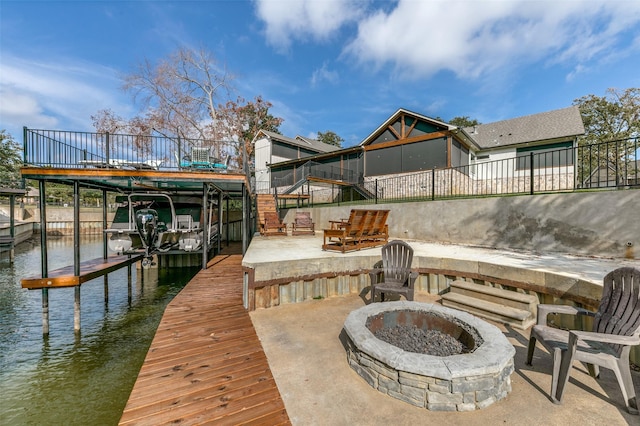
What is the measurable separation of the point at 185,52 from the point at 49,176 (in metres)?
22.3

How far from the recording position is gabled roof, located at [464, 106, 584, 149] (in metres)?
16.7

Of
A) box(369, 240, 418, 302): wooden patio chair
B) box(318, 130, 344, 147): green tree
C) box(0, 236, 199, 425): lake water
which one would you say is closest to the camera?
box(0, 236, 199, 425): lake water

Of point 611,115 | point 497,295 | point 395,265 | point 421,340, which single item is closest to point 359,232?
point 395,265

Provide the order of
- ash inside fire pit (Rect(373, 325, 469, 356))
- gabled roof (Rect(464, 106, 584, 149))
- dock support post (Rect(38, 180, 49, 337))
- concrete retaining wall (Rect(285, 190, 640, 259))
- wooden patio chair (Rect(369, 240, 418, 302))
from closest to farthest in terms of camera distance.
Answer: ash inside fire pit (Rect(373, 325, 469, 356)) → wooden patio chair (Rect(369, 240, 418, 302)) → concrete retaining wall (Rect(285, 190, 640, 259)) → dock support post (Rect(38, 180, 49, 337)) → gabled roof (Rect(464, 106, 584, 149))

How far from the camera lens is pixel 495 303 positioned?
4.41 meters

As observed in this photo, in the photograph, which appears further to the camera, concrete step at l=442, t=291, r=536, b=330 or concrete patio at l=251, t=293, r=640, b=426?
concrete step at l=442, t=291, r=536, b=330

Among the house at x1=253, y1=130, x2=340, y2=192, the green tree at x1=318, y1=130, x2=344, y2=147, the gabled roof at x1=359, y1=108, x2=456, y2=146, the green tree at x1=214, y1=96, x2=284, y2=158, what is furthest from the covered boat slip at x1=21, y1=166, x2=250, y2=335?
the green tree at x1=318, y1=130, x2=344, y2=147

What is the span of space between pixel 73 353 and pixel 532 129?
2560cm

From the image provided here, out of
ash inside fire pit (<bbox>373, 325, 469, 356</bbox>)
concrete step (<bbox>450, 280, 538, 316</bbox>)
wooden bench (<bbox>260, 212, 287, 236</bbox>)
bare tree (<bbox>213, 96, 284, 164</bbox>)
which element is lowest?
ash inside fire pit (<bbox>373, 325, 469, 356</bbox>)

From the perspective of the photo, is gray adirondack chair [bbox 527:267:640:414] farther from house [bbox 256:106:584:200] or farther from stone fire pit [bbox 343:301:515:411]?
house [bbox 256:106:584:200]

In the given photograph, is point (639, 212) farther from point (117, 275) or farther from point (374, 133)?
point (117, 275)

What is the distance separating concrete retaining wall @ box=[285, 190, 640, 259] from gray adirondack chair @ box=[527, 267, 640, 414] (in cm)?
421

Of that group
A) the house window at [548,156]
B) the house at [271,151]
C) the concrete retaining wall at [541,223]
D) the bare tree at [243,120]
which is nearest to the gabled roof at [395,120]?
the house window at [548,156]

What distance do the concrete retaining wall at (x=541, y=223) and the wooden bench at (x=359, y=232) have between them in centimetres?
225
